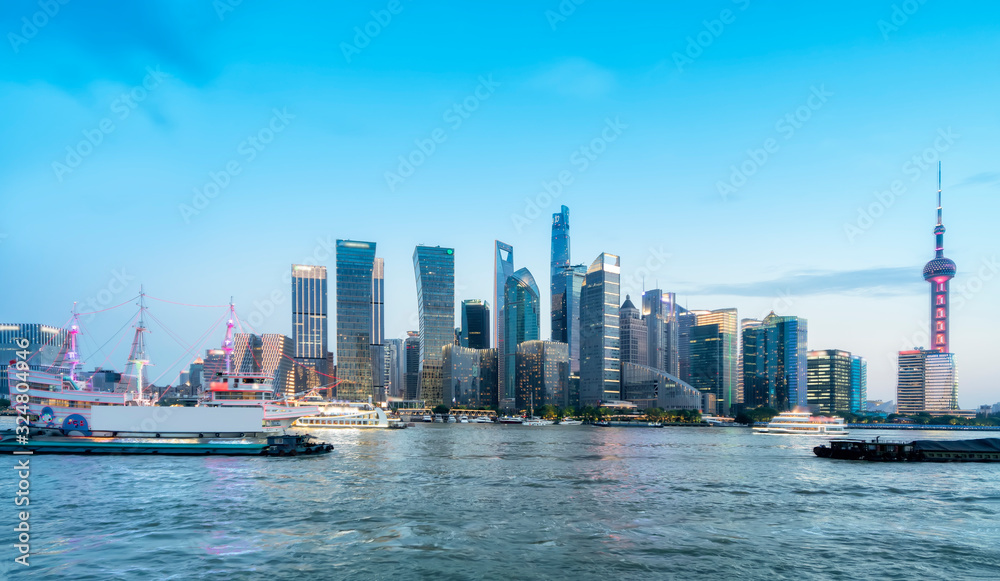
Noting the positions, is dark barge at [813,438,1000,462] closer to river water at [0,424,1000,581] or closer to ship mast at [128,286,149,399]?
river water at [0,424,1000,581]

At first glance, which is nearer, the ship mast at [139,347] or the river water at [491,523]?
the river water at [491,523]

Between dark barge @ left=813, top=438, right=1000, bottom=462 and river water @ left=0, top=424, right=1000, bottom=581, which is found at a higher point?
river water @ left=0, top=424, right=1000, bottom=581

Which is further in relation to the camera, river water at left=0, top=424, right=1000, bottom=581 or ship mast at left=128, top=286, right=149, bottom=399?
ship mast at left=128, top=286, right=149, bottom=399

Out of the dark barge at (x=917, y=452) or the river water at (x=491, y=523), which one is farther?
the dark barge at (x=917, y=452)

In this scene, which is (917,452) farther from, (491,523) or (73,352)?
(73,352)

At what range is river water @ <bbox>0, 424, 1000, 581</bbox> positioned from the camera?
111ft

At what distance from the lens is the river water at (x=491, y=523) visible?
33781 millimetres

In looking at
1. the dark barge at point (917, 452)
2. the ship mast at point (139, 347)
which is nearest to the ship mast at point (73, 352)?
the ship mast at point (139, 347)

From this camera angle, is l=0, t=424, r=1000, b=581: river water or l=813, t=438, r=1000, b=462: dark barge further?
l=813, t=438, r=1000, b=462: dark barge

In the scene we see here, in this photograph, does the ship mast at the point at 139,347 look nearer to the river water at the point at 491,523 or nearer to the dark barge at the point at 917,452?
the river water at the point at 491,523

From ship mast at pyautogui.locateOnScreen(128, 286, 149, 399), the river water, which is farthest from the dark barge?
ship mast at pyautogui.locateOnScreen(128, 286, 149, 399)

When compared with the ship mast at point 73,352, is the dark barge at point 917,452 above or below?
below

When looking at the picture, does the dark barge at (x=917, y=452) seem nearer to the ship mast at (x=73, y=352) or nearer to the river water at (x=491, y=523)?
the river water at (x=491, y=523)

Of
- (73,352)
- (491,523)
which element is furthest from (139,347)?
(491,523)
